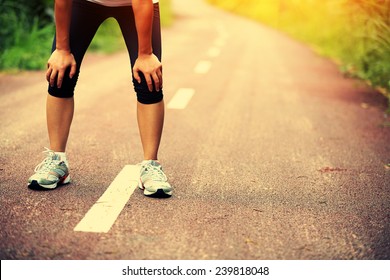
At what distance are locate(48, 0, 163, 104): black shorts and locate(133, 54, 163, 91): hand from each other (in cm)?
6

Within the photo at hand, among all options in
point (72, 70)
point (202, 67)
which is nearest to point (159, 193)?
point (72, 70)

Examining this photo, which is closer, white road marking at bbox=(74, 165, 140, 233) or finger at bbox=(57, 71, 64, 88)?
white road marking at bbox=(74, 165, 140, 233)

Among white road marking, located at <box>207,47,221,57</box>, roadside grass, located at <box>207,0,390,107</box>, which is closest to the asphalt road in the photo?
roadside grass, located at <box>207,0,390,107</box>

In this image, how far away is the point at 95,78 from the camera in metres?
8.27

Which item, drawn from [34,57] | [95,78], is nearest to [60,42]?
[95,78]

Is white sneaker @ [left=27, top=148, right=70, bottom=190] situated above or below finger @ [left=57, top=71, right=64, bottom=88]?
below

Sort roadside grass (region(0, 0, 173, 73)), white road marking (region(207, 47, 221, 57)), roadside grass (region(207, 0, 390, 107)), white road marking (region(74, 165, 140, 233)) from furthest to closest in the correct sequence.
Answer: white road marking (region(207, 47, 221, 57)) < roadside grass (region(0, 0, 173, 73)) < roadside grass (region(207, 0, 390, 107)) < white road marking (region(74, 165, 140, 233))

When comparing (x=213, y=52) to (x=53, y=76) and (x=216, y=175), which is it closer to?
(x=216, y=175)

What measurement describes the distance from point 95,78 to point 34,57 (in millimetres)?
1473

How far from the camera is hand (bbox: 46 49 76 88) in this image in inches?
122

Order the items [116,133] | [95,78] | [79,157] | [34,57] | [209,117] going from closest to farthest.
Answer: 1. [79,157]
2. [116,133]
3. [209,117]
4. [95,78]
5. [34,57]

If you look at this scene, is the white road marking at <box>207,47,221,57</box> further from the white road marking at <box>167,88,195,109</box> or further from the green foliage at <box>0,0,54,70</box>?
the white road marking at <box>167,88,195,109</box>

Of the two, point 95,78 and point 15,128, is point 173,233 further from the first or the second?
point 95,78
